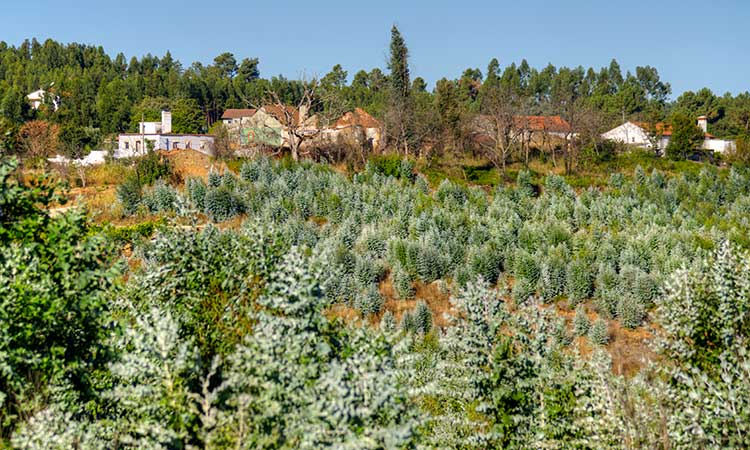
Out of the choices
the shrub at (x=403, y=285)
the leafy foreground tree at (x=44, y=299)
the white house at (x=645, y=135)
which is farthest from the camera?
the white house at (x=645, y=135)

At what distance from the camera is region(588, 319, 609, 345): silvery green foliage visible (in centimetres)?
1784

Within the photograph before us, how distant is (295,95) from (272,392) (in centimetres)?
8582

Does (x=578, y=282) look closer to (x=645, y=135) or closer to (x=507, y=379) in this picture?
(x=507, y=379)

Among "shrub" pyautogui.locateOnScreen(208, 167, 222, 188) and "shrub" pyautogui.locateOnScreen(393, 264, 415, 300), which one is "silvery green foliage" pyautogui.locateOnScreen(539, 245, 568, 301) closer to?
"shrub" pyautogui.locateOnScreen(393, 264, 415, 300)

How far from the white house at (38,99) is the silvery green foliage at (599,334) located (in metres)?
66.2

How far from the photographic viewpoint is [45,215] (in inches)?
297

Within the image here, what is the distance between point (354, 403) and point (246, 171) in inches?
1001

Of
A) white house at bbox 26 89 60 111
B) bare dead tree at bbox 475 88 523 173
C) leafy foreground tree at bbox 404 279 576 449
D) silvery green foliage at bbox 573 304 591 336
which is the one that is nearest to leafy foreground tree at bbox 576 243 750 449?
leafy foreground tree at bbox 404 279 576 449

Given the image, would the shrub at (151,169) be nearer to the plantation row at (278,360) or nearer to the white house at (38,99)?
the plantation row at (278,360)

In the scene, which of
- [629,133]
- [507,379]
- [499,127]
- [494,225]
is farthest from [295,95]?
[507,379]

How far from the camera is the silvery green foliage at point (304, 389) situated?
18.3ft

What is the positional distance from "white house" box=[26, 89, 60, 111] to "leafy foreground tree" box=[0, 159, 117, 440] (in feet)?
232

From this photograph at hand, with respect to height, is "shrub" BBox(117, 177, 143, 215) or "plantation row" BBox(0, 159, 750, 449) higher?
"shrub" BBox(117, 177, 143, 215)

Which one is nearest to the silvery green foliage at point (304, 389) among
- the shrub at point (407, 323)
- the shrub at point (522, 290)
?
the shrub at point (407, 323)
